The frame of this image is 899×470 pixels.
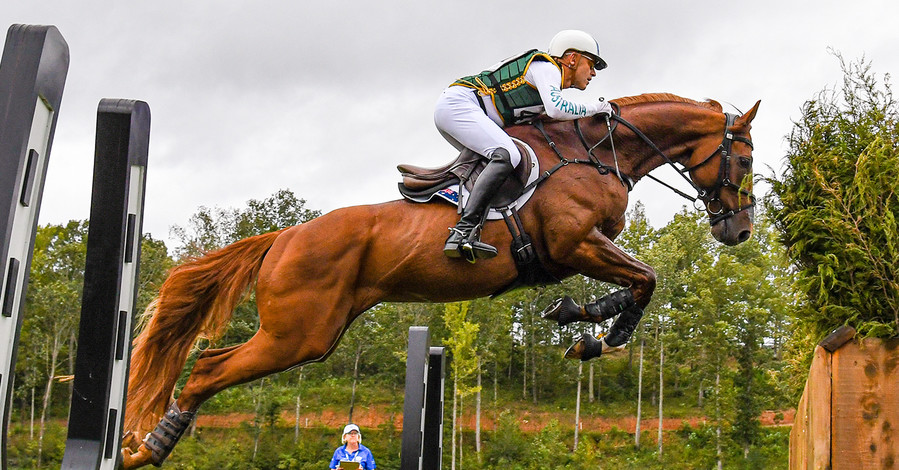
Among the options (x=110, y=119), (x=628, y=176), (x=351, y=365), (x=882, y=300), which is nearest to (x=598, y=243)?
(x=628, y=176)

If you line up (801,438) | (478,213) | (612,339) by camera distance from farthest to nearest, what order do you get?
(612,339) → (478,213) → (801,438)

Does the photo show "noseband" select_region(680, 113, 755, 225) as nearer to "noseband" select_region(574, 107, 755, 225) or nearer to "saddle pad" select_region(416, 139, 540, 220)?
"noseband" select_region(574, 107, 755, 225)

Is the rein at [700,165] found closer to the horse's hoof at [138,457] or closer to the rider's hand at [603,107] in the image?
the rider's hand at [603,107]

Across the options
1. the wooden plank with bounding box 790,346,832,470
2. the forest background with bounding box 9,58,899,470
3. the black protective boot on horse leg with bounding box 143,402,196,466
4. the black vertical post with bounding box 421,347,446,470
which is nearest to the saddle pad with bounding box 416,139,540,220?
the black vertical post with bounding box 421,347,446,470

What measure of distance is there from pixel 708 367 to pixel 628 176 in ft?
87.9

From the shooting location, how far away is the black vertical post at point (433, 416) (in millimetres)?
5781

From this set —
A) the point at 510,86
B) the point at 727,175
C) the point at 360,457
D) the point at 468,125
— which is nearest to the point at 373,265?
the point at 468,125

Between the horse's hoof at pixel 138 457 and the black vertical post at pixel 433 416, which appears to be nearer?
the horse's hoof at pixel 138 457

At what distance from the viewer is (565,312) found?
4883 millimetres

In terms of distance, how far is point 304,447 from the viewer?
30.7 m

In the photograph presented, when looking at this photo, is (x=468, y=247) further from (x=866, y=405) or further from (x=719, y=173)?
(x=866, y=405)

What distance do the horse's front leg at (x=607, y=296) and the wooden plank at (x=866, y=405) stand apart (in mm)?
1174

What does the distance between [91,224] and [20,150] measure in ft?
2.00

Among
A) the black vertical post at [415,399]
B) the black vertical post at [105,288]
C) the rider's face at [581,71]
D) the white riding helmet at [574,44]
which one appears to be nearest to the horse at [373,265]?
the rider's face at [581,71]
